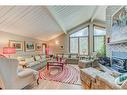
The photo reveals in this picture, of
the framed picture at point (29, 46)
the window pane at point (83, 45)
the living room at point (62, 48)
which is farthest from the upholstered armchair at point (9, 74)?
the window pane at point (83, 45)

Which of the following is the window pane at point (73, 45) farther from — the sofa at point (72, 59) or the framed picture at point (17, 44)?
the framed picture at point (17, 44)

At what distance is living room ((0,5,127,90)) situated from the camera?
2.64 metres

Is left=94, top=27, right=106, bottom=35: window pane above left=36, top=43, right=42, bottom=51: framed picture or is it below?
above

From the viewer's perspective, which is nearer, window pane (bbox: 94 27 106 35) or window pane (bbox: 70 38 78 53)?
window pane (bbox: 94 27 106 35)

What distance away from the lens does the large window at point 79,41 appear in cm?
852

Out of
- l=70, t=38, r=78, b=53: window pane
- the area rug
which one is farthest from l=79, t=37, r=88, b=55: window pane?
the area rug

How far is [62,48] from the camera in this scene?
8.74 metres

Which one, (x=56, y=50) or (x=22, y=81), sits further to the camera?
(x=56, y=50)

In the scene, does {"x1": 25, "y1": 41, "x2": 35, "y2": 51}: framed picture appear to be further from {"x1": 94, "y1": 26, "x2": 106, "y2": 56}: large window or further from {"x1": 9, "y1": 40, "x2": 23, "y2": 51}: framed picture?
{"x1": 94, "y1": 26, "x2": 106, "y2": 56}: large window

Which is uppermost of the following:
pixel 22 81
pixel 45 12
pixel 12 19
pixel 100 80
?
pixel 45 12
